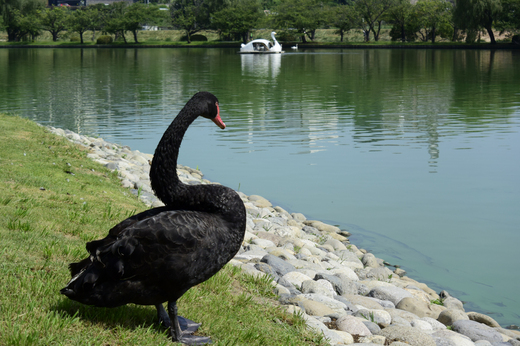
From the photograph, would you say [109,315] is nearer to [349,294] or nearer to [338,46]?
[349,294]

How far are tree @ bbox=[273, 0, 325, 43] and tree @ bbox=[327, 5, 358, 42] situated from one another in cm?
240

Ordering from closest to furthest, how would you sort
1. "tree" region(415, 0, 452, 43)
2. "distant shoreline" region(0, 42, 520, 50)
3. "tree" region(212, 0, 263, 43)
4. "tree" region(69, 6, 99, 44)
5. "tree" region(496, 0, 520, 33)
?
1. "tree" region(496, 0, 520, 33)
2. "distant shoreline" region(0, 42, 520, 50)
3. "tree" region(415, 0, 452, 43)
4. "tree" region(212, 0, 263, 43)
5. "tree" region(69, 6, 99, 44)

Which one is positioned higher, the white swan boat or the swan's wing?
the white swan boat

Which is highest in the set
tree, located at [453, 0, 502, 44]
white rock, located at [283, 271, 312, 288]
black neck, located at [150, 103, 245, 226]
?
tree, located at [453, 0, 502, 44]

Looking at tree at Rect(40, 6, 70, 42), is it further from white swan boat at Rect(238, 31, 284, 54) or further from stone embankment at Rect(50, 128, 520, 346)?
stone embankment at Rect(50, 128, 520, 346)

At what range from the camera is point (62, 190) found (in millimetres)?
8656

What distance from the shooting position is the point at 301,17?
110938mm

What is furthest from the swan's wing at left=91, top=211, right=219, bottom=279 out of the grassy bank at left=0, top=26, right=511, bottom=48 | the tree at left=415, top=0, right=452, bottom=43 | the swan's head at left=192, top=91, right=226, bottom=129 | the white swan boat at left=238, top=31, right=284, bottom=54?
the tree at left=415, top=0, right=452, bottom=43

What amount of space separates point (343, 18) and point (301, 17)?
347 inches

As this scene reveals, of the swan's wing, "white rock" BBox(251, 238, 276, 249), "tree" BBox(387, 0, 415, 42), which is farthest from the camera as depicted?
"tree" BBox(387, 0, 415, 42)

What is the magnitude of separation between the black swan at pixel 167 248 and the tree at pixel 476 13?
8788 cm

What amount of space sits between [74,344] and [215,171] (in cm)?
1256

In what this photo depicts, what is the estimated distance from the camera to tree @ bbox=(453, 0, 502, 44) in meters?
81.6

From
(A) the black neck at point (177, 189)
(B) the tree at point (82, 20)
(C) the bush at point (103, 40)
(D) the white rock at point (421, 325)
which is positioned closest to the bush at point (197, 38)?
(C) the bush at point (103, 40)
